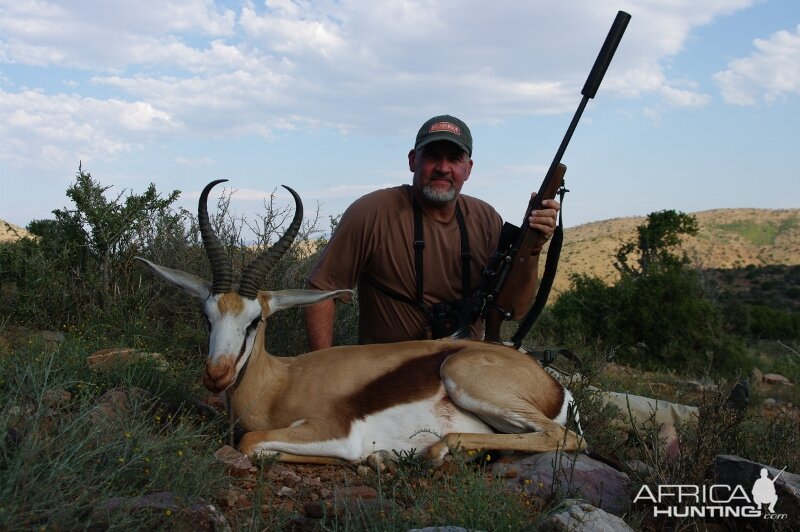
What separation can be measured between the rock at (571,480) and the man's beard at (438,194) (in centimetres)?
251

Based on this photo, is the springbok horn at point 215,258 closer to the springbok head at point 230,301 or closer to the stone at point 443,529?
the springbok head at point 230,301

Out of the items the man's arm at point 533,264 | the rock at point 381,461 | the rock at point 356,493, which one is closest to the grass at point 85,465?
the rock at point 356,493

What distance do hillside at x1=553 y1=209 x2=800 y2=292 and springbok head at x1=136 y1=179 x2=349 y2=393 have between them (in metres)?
38.5

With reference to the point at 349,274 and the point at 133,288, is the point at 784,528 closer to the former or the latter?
the point at 349,274

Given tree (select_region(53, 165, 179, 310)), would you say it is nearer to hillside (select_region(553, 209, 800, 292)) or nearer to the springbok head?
the springbok head

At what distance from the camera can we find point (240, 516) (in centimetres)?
356

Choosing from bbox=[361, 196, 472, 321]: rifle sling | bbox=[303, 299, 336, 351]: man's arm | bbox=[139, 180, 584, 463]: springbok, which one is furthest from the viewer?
bbox=[361, 196, 472, 321]: rifle sling

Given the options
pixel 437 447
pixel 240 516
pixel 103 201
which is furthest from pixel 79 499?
pixel 103 201

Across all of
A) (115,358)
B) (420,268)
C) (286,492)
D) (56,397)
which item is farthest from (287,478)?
(420,268)

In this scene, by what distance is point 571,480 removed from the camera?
381 centimetres

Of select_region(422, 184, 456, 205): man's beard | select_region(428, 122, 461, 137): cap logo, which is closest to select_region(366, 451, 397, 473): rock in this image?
select_region(422, 184, 456, 205): man's beard

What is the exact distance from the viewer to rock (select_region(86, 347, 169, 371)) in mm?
5447

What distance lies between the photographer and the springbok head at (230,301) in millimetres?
4328

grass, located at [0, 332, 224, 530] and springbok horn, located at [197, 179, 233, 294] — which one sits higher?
springbok horn, located at [197, 179, 233, 294]
